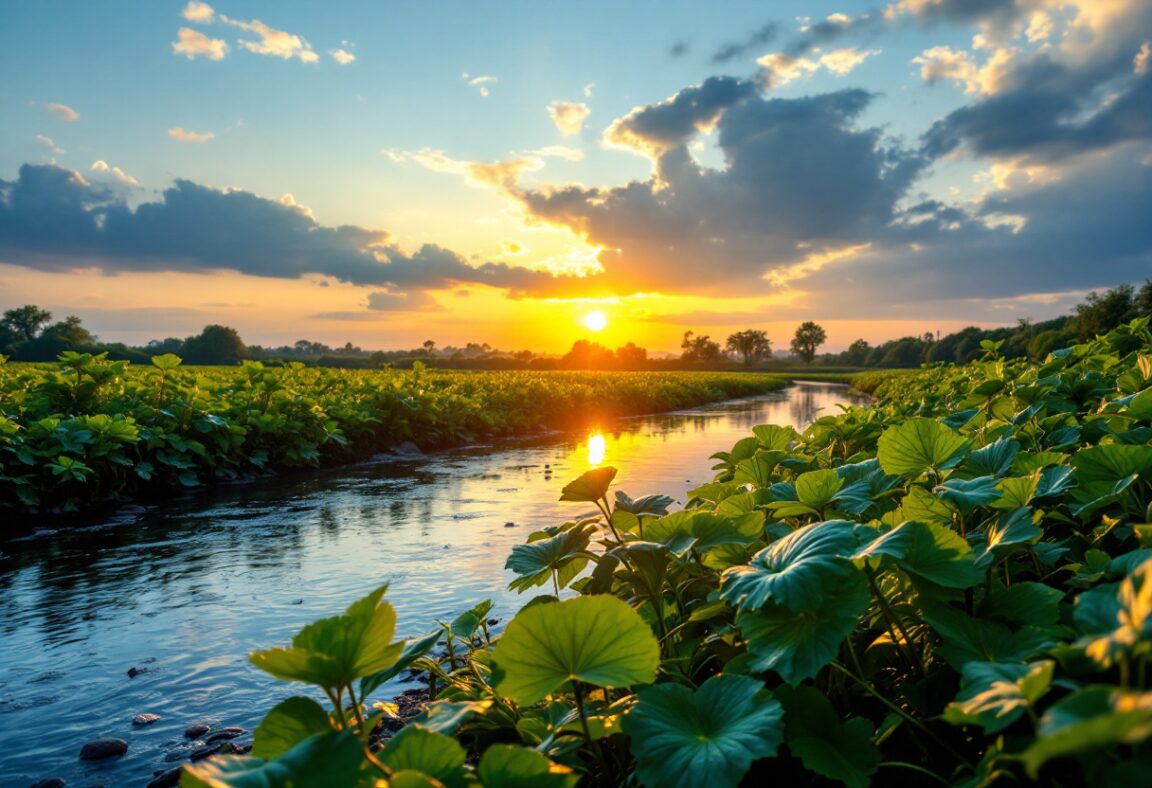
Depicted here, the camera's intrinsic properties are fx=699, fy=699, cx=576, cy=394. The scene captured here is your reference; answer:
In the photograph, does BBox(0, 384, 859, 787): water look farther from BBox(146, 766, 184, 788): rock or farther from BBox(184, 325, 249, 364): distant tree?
BBox(184, 325, 249, 364): distant tree

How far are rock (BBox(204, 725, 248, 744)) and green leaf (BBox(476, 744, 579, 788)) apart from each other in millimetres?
1889

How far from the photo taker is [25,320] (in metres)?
85.7

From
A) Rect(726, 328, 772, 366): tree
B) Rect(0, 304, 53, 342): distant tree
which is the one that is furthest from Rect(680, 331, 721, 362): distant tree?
Rect(0, 304, 53, 342): distant tree

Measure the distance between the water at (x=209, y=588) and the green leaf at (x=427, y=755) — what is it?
1.76 m

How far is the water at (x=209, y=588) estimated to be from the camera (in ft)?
8.18

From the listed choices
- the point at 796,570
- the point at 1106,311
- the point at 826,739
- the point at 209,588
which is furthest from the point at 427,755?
the point at 1106,311

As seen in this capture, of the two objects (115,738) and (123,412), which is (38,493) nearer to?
(123,412)

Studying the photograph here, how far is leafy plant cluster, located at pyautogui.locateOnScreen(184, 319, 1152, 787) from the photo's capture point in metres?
0.78

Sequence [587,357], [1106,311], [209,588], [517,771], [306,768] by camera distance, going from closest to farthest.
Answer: [306,768]
[517,771]
[209,588]
[1106,311]
[587,357]

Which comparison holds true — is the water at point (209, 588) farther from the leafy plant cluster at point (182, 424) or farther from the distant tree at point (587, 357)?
the distant tree at point (587, 357)

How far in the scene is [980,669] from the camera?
88 cm

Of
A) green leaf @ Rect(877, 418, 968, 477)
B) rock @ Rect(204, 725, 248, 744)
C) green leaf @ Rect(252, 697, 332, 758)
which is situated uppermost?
green leaf @ Rect(877, 418, 968, 477)

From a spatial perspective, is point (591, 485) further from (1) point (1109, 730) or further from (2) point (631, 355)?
(2) point (631, 355)

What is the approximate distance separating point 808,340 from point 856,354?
9.39m
